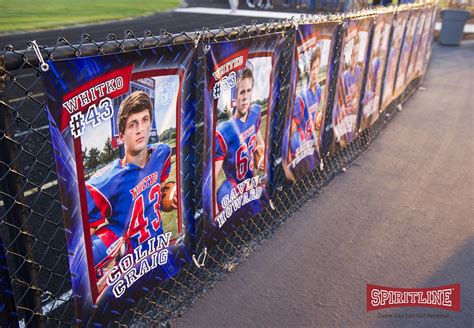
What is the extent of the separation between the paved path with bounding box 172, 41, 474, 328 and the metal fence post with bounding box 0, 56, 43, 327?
144cm

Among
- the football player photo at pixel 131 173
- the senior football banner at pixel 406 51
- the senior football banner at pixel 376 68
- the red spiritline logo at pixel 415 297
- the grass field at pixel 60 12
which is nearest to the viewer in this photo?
the football player photo at pixel 131 173

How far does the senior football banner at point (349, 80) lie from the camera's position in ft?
19.3

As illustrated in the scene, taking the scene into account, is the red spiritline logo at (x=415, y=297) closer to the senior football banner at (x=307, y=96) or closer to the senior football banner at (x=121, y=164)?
the senior football banner at (x=307, y=96)

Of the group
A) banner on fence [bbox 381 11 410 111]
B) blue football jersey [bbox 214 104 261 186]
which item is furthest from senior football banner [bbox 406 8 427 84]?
blue football jersey [bbox 214 104 261 186]

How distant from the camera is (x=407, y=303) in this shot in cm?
409

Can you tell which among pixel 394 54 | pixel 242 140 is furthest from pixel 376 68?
pixel 242 140

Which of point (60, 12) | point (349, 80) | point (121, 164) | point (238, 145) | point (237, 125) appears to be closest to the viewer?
point (121, 164)

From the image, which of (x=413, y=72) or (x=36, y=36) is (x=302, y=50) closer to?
(x=413, y=72)

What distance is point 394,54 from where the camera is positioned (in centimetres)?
869

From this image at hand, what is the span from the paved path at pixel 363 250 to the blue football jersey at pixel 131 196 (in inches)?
45.3

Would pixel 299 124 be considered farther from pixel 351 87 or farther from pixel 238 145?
pixel 351 87

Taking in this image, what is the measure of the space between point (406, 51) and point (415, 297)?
284 inches

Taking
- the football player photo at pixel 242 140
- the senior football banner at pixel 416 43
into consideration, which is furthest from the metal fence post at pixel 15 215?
the senior football banner at pixel 416 43

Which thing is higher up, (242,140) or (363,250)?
Result: (242,140)
